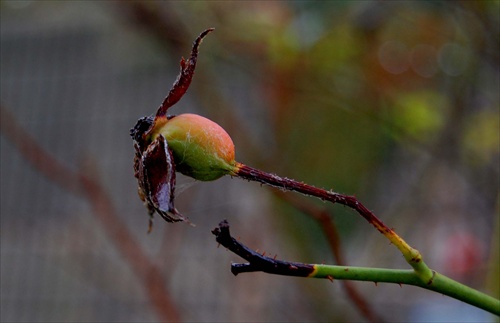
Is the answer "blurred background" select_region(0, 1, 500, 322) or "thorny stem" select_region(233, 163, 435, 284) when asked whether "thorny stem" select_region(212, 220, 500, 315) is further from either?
"blurred background" select_region(0, 1, 500, 322)

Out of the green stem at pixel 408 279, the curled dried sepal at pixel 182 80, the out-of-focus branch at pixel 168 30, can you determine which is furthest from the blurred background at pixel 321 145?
the green stem at pixel 408 279

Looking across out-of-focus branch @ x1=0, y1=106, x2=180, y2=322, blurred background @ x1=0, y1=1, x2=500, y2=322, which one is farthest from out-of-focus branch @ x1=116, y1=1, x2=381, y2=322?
out-of-focus branch @ x1=0, y1=106, x2=180, y2=322

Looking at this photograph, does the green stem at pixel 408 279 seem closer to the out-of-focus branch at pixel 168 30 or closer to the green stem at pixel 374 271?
the green stem at pixel 374 271

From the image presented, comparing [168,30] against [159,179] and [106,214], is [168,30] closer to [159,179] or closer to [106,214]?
[106,214]

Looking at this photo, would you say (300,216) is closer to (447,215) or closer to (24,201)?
(447,215)

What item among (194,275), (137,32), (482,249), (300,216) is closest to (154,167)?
(300,216)

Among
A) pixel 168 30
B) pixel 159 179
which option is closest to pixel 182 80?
pixel 159 179
